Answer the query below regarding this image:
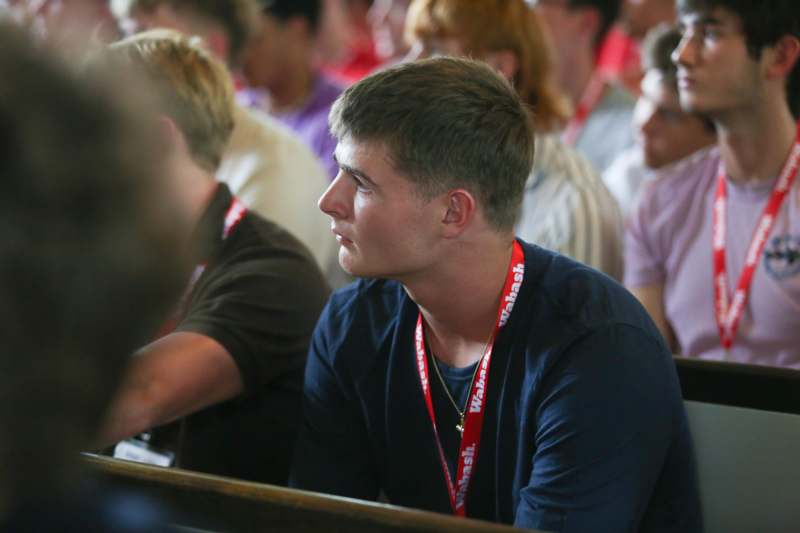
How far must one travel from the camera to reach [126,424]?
5.34 ft

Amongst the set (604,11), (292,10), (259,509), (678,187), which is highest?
(604,11)

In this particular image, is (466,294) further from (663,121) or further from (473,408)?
(663,121)

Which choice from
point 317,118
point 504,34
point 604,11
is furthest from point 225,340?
point 604,11

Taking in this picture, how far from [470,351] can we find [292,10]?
276cm

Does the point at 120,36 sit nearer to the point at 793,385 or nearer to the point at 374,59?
the point at 793,385

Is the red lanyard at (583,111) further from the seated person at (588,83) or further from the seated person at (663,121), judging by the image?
the seated person at (663,121)

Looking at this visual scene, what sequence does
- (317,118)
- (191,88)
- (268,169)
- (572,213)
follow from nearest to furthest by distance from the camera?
(191,88) < (572,213) < (268,169) < (317,118)

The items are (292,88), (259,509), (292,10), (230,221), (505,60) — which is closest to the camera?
(259,509)

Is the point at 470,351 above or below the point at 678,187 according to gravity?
below

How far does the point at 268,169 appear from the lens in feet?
9.53

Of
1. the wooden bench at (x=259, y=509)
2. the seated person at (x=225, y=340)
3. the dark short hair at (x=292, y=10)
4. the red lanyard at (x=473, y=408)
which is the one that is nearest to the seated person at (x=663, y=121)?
the seated person at (x=225, y=340)

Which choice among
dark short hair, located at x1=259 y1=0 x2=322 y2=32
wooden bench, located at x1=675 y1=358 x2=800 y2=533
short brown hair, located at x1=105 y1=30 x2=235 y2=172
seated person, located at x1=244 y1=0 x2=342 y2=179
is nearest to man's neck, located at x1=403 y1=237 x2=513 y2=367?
wooden bench, located at x1=675 y1=358 x2=800 y2=533

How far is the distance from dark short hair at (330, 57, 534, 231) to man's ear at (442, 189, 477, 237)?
0.04 feet

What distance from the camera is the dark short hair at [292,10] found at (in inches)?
160
